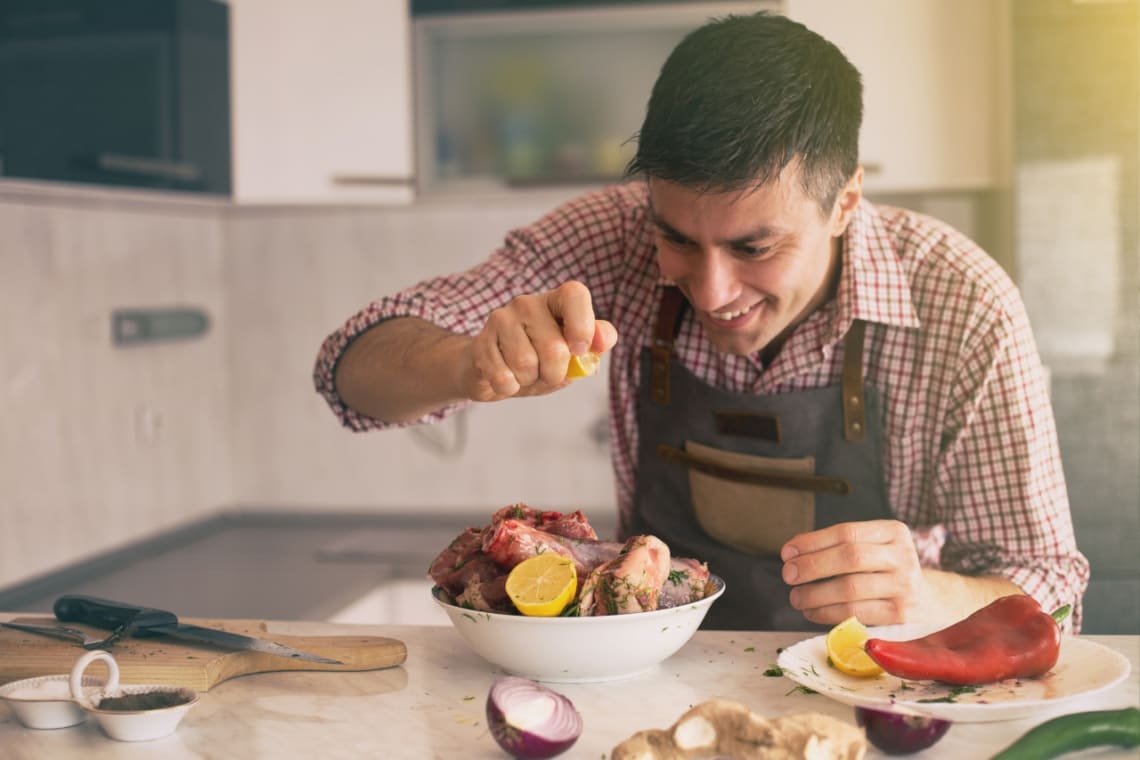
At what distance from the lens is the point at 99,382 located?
2.59 meters

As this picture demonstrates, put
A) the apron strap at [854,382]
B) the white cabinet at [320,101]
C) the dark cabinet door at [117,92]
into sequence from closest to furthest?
the apron strap at [854,382] < the dark cabinet door at [117,92] < the white cabinet at [320,101]

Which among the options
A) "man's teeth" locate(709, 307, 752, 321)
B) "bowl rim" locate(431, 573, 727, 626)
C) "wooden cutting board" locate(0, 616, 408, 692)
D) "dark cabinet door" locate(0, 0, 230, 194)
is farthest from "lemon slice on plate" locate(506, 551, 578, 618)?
"dark cabinet door" locate(0, 0, 230, 194)

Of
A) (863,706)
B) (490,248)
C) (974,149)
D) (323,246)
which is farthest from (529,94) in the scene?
(863,706)

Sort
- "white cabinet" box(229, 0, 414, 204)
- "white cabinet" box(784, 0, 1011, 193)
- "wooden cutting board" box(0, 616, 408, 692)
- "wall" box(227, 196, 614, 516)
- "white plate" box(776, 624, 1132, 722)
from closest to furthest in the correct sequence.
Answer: "white plate" box(776, 624, 1132, 722) < "wooden cutting board" box(0, 616, 408, 692) < "white cabinet" box(784, 0, 1011, 193) < "white cabinet" box(229, 0, 414, 204) < "wall" box(227, 196, 614, 516)

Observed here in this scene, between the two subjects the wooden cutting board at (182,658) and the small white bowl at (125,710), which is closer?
the small white bowl at (125,710)

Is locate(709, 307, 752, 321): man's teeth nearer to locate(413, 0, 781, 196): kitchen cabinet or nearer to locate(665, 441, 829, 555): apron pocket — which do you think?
locate(665, 441, 829, 555): apron pocket

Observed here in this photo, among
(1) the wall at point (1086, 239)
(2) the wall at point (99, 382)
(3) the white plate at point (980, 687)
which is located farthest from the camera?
(2) the wall at point (99, 382)

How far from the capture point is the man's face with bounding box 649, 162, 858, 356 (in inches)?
52.1

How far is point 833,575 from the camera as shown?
3.76 feet

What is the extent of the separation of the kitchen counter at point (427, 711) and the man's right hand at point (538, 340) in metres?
0.26

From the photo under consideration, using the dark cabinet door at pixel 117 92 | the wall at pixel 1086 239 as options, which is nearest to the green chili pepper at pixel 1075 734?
the wall at pixel 1086 239

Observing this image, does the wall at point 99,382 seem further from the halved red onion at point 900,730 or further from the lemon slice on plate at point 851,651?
the halved red onion at point 900,730

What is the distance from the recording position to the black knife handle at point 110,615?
1138 millimetres

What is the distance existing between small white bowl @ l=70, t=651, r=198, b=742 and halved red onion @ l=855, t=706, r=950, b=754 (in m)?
0.52
